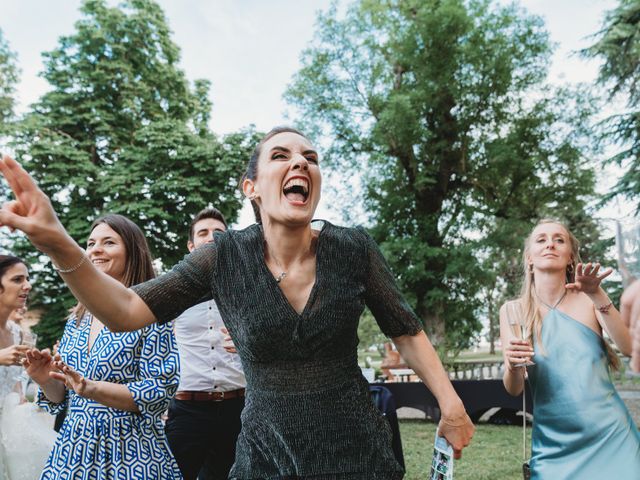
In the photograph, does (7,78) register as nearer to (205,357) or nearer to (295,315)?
(205,357)

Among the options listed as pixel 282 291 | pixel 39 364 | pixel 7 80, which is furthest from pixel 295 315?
pixel 7 80

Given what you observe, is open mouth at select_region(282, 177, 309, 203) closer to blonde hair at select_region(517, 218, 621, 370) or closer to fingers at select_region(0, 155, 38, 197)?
fingers at select_region(0, 155, 38, 197)

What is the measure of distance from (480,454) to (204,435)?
244 inches

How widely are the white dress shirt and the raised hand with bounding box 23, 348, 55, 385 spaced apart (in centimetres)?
173

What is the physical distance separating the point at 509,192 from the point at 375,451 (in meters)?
21.5

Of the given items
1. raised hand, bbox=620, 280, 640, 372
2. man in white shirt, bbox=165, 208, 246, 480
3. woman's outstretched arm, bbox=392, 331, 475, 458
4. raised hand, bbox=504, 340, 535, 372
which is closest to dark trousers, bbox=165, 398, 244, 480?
man in white shirt, bbox=165, 208, 246, 480

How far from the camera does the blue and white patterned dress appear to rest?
2637mm

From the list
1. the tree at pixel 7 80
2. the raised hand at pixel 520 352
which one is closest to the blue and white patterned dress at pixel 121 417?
the raised hand at pixel 520 352

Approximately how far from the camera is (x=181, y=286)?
199 centimetres

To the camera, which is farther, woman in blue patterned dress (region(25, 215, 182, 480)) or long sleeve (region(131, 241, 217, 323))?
woman in blue patterned dress (region(25, 215, 182, 480))

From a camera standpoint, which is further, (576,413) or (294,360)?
(576,413)

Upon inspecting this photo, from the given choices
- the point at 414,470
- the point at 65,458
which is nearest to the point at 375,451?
the point at 65,458

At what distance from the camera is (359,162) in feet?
76.8

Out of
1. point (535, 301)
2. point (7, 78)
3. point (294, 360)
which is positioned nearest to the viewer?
point (294, 360)
